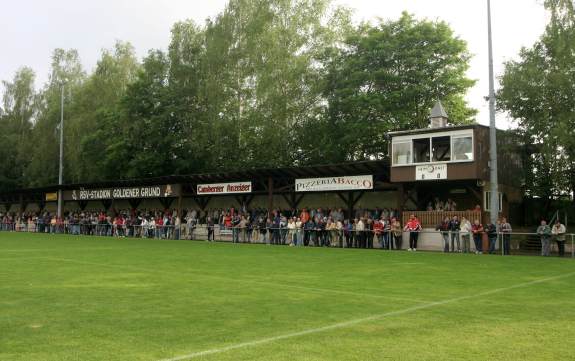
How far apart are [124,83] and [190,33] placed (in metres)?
10.9

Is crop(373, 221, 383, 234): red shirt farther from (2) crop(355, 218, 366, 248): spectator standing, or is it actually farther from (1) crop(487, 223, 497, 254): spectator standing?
(1) crop(487, 223, 497, 254): spectator standing

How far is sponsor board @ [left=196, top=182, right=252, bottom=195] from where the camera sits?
112 feet

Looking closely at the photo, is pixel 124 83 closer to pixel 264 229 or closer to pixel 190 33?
pixel 190 33

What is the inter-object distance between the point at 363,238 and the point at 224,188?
12080mm

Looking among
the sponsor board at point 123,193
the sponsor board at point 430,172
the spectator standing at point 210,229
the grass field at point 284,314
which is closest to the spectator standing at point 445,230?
the sponsor board at point 430,172

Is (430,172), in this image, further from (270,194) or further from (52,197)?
(52,197)

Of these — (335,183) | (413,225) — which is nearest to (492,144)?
(413,225)

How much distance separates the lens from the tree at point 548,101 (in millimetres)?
26078

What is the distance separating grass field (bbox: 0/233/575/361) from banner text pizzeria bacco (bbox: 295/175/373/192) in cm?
1474

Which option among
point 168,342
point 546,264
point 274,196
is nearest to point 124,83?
point 274,196

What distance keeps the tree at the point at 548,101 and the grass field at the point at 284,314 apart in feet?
46.7

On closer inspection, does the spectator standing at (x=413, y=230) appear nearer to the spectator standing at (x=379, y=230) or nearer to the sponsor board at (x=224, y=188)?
the spectator standing at (x=379, y=230)

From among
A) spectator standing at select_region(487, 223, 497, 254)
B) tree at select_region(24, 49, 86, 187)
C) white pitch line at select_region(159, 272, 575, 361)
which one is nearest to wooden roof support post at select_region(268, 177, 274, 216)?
spectator standing at select_region(487, 223, 497, 254)

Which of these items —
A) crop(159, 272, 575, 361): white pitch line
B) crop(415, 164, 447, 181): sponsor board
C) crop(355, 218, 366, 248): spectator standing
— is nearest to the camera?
crop(159, 272, 575, 361): white pitch line
